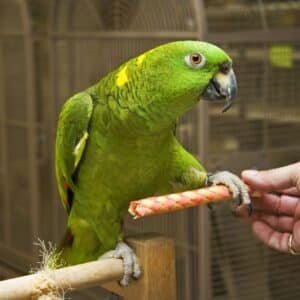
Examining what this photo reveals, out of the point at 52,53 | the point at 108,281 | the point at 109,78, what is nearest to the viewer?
the point at 108,281

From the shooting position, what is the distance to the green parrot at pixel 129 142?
0.96 meters

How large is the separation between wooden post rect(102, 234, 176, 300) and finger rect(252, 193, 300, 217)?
0.96ft

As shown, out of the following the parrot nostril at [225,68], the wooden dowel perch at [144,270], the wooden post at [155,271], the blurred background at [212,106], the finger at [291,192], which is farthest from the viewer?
the blurred background at [212,106]

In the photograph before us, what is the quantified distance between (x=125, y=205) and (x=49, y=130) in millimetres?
1193

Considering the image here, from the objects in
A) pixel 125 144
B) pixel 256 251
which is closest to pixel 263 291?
pixel 256 251

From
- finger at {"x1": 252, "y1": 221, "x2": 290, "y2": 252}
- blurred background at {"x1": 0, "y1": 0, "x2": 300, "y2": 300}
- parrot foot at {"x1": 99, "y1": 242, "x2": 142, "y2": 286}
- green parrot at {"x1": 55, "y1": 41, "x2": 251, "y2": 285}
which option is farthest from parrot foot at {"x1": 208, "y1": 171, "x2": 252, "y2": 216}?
blurred background at {"x1": 0, "y1": 0, "x2": 300, "y2": 300}

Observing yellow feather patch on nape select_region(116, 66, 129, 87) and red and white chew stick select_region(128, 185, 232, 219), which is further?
yellow feather patch on nape select_region(116, 66, 129, 87)

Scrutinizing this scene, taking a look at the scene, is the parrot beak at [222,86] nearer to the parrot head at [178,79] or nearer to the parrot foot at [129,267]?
the parrot head at [178,79]

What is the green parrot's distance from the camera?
963 mm

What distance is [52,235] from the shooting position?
2.30 meters

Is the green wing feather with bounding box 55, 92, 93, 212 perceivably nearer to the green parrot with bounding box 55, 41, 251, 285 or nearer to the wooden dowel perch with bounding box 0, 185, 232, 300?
the green parrot with bounding box 55, 41, 251, 285

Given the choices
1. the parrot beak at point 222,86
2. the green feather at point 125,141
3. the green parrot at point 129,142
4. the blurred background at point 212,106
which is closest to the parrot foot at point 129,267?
the green parrot at point 129,142

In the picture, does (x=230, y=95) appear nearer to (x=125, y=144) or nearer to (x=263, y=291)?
(x=125, y=144)

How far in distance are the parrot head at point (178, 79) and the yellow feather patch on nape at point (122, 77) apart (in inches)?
1.0
